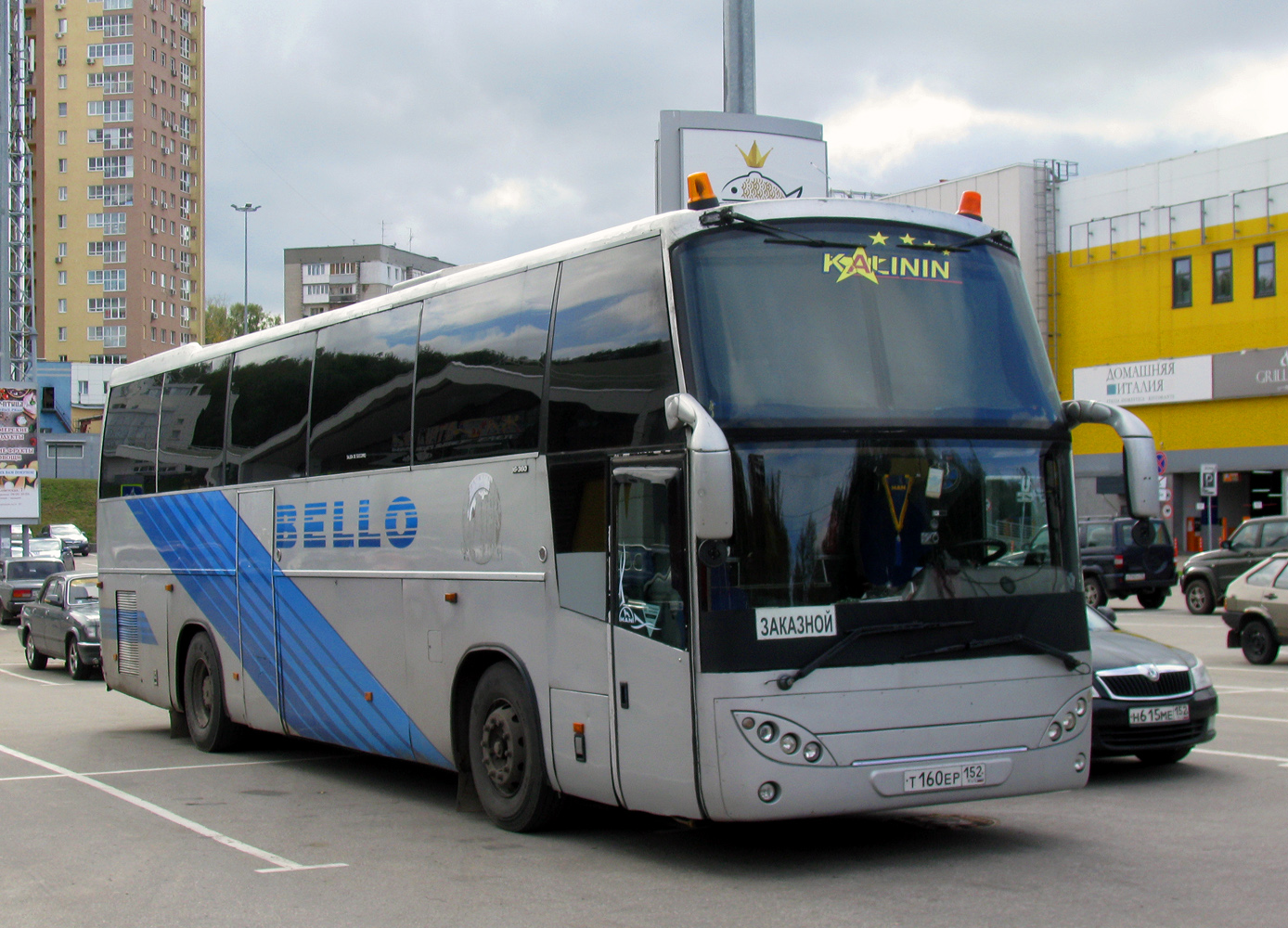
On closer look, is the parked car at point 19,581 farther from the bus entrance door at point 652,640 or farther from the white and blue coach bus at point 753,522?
the bus entrance door at point 652,640

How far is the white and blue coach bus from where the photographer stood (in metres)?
7.26

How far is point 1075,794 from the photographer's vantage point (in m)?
10.1

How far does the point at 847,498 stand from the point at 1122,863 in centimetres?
244

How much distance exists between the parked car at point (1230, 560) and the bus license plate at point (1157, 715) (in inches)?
Result: 759

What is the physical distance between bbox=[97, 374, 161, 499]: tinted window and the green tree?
399 feet

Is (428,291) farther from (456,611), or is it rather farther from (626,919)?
(626,919)

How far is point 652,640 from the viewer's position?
7.55m

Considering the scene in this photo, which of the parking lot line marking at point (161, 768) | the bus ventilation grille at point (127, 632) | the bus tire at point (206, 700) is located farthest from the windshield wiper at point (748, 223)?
the bus ventilation grille at point (127, 632)

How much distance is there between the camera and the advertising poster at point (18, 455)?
3547cm

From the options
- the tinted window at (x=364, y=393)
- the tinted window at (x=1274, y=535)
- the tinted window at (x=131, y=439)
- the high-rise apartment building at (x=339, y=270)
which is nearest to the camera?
the tinted window at (x=364, y=393)

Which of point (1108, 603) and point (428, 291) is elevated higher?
point (428, 291)

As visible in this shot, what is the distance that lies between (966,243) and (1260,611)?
536 inches

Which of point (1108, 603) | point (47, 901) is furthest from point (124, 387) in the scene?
point (1108, 603)

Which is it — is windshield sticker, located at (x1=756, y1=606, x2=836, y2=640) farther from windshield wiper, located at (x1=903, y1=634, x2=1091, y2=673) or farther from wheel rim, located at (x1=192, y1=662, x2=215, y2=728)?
wheel rim, located at (x1=192, y1=662, x2=215, y2=728)
